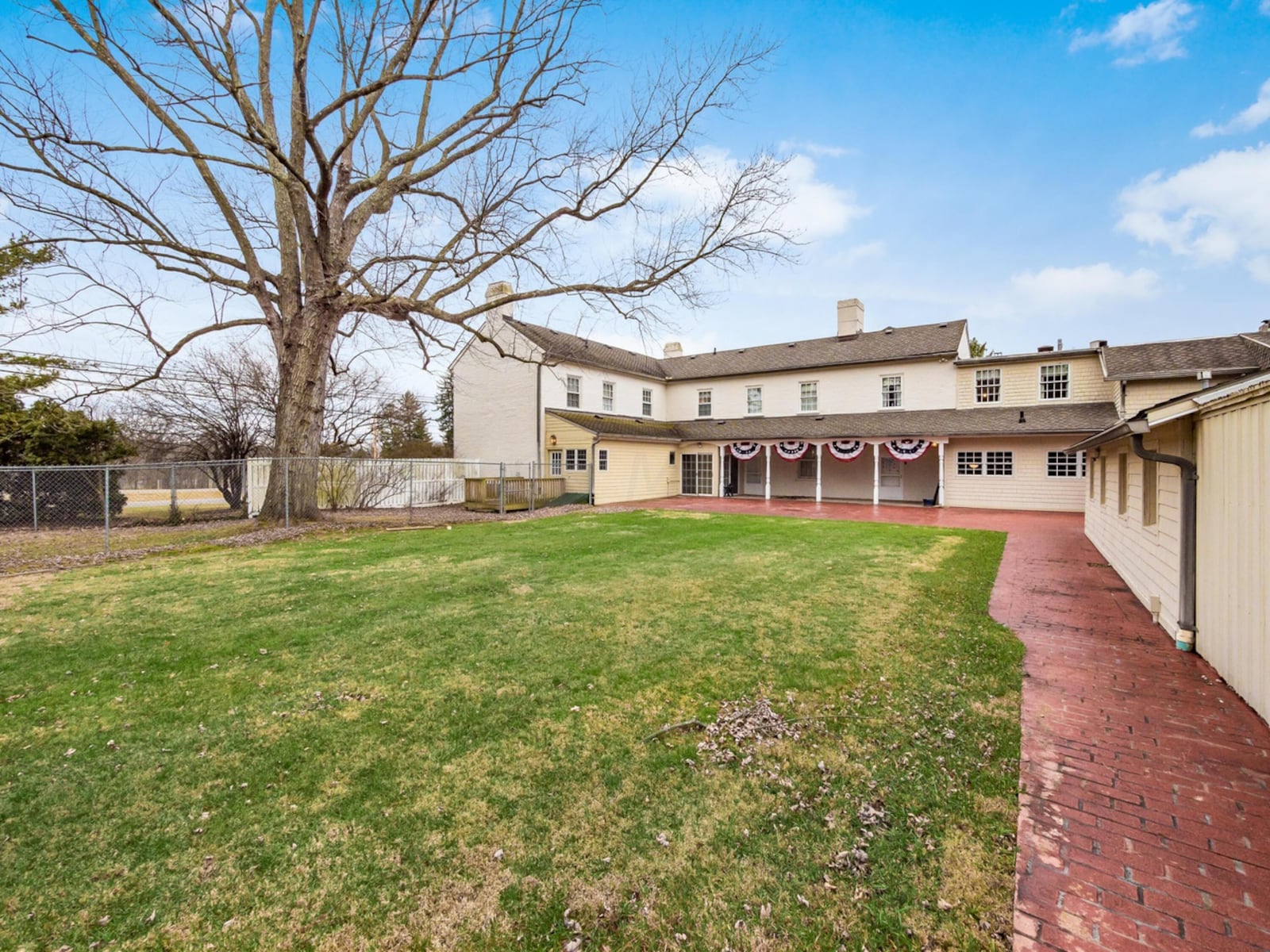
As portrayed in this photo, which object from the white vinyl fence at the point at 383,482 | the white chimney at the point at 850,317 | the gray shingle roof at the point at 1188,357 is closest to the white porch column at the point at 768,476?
the white chimney at the point at 850,317

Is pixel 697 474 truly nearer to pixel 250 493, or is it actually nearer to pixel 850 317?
pixel 850 317

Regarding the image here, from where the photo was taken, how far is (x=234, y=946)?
5.93ft

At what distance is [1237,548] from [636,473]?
17851 mm

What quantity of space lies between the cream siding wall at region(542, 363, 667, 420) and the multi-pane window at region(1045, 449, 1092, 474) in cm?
1501

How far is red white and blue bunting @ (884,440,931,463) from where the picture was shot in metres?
18.0

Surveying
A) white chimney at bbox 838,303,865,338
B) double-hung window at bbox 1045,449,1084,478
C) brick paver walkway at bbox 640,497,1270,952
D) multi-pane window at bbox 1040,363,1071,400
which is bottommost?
brick paver walkway at bbox 640,497,1270,952

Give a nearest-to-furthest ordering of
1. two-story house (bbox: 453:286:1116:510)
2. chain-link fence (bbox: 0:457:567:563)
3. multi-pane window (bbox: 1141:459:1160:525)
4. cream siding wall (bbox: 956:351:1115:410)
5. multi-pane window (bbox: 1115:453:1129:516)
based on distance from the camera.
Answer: multi-pane window (bbox: 1141:459:1160:525), multi-pane window (bbox: 1115:453:1129:516), chain-link fence (bbox: 0:457:567:563), cream siding wall (bbox: 956:351:1115:410), two-story house (bbox: 453:286:1116:510)

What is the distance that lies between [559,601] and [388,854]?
3.91m

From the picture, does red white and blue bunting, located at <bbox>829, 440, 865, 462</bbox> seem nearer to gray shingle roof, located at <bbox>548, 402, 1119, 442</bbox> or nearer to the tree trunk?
gray shingle roof, located at <bbox>548, 402, 1119, 442</bbox>

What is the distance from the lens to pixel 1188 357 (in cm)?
1558

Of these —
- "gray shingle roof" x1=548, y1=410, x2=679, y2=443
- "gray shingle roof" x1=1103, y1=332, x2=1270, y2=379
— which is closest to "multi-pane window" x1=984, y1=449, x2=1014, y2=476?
"gray shingle roof" x1=1103, y1=332, x2=1270, y2=379

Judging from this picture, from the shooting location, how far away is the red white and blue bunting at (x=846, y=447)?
19125mm

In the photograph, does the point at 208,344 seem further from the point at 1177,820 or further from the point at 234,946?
the point at 1177,820

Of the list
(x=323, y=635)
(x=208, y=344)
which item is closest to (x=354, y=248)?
(x=208, y=344)
